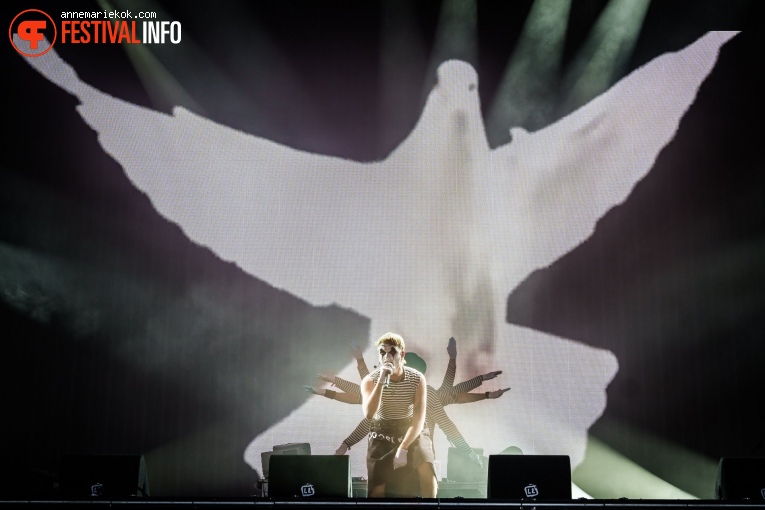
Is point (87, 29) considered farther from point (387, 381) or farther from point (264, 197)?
point (387, 381)

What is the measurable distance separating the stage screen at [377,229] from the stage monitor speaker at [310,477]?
8.15 ft

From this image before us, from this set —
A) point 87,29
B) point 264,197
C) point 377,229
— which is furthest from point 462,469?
→ point 87,29

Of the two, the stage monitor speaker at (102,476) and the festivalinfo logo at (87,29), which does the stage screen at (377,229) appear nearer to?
the festivalinfo logo at (87,29)

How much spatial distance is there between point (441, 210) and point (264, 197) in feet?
5.10

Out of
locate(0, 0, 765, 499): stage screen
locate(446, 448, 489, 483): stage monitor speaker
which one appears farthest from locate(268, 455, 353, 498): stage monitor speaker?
locate(0, 0, 765, 499): stage screen

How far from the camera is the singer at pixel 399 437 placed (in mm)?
4344

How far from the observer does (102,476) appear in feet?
12.7

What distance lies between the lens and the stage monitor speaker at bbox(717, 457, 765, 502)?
382cm

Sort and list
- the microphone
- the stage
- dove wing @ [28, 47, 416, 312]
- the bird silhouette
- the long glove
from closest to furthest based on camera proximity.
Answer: the stage → the microphone → the long glove → the bird silhouette → dove wing @ [28, 47, 416, 312]


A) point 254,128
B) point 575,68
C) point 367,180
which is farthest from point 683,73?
point 254,128

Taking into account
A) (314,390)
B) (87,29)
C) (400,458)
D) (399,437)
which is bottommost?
(400,458)

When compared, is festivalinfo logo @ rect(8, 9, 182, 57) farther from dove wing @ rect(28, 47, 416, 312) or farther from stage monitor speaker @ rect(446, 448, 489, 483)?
stage monitor speaker @ rect(446, 448, 489, 483)

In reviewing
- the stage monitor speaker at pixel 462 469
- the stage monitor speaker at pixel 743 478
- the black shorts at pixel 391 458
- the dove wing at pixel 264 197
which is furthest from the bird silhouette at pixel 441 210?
the stage monitor speaker at pixel 743 478

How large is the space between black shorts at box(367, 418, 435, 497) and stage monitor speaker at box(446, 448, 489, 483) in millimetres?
1510
